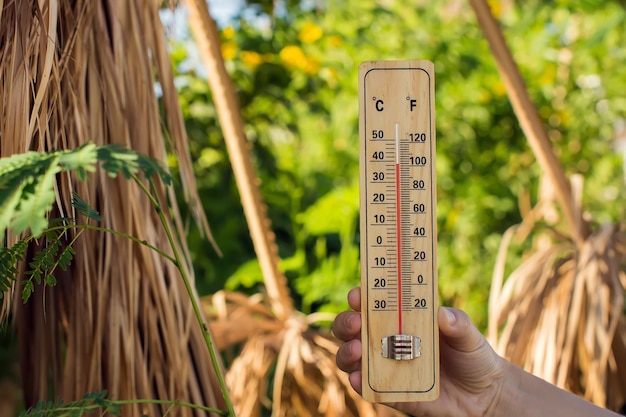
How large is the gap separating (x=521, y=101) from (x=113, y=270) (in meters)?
0.82

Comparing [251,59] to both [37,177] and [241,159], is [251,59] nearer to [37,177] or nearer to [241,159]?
[241,159]

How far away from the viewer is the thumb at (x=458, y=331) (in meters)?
0.80

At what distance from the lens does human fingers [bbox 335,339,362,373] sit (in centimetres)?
77

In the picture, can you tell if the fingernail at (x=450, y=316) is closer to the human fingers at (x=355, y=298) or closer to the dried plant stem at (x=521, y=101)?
the human fingers at (x=355, y=298)

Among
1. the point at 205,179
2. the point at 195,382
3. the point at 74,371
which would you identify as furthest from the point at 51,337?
the point at 205,179

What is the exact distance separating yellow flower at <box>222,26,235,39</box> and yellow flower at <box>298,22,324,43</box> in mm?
261

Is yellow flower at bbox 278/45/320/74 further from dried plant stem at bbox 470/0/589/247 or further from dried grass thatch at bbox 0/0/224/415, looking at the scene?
dried grass thatch at bbox 0/0/224/415

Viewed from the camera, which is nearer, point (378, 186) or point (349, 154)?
point (378, 186)

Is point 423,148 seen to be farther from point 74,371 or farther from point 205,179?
point 205,179

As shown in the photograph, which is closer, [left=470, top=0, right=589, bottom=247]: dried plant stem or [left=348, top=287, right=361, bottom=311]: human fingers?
[left=348, top=287, right=361, bottom=311]: human fingers

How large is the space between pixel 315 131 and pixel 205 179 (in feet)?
2.21

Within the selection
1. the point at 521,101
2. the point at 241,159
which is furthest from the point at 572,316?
the point at 241,159

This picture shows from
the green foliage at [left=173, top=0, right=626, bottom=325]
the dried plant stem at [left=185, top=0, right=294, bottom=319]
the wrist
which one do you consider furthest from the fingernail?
the green foliage at [left=173, top=0, right=626, bottom=325]

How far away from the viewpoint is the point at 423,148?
0.74 meters
